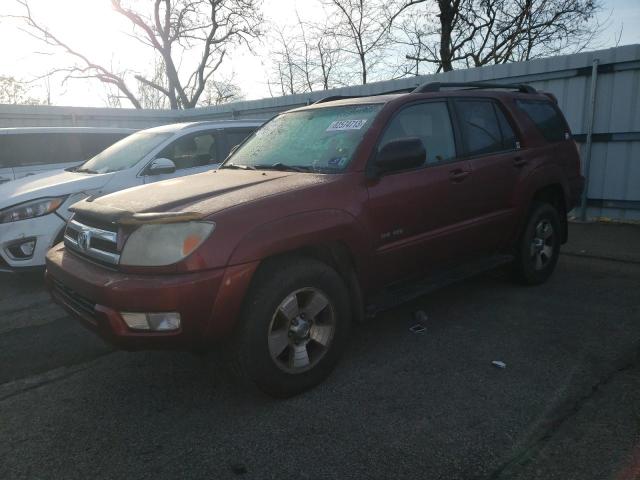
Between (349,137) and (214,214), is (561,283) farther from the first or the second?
(214,214)

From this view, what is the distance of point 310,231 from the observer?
2.79 metres

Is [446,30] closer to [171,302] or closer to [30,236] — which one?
[30,236]

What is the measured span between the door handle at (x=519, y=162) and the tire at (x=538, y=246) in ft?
1.55

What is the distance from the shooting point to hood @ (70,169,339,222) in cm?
269

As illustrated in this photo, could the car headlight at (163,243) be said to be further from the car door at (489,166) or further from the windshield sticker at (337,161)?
the car door at (489,166)

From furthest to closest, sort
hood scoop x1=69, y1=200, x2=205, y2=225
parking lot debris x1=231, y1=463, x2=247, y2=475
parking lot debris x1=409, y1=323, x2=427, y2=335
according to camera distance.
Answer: parking lot debris x1=409, y1=323, x2=427, y2=335 → hood scoop x1=69, y1=200, x2=205, y2=225 → parking lot debris x1=231, y1=463, x2=247, y2=475

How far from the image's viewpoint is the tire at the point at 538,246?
446cm

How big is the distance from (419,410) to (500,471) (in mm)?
591

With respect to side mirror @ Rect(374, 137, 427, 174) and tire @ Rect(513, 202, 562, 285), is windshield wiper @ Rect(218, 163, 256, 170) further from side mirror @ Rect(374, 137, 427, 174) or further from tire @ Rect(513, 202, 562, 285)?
tire @ Rect(513, 202, 562, 285)

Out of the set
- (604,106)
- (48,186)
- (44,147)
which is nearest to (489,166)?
(48,186)

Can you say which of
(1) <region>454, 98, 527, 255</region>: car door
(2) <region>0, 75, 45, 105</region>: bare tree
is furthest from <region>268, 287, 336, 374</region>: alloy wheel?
(2) <region>0, 75, 45, 105</region>: bare tree

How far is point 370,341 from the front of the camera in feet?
12.0

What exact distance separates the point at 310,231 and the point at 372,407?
41.8 inches

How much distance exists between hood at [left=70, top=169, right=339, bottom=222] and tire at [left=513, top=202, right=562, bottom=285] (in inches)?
91.8
